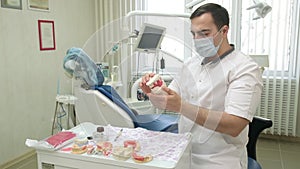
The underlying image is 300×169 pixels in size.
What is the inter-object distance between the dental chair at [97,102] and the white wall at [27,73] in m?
0.63

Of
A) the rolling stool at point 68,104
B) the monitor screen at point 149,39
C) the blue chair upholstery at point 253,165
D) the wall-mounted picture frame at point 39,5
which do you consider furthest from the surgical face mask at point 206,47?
the wall-mounted picture frame at point 39,5

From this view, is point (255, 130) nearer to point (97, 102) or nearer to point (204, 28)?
point (204, 28)

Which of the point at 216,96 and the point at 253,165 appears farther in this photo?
the point at 253,165

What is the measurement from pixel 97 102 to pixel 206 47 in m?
0.73

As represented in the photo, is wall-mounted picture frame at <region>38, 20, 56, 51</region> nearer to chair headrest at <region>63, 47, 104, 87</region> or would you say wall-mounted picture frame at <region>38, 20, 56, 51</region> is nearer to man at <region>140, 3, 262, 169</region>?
chair headrest at <region>63, 47, 104, 87</region>

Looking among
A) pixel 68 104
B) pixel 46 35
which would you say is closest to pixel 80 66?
pixel 68 104

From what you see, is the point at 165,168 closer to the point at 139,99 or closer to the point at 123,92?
the point at 139,99

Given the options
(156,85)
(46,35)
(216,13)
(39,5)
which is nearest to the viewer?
(156,85)

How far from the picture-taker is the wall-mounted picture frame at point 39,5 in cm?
271

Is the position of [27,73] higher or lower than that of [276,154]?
higher

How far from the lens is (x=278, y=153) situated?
285 centimetres

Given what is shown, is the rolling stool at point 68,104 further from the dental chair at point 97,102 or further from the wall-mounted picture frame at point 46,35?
the dental chair at point 97,102

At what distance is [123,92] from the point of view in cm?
167

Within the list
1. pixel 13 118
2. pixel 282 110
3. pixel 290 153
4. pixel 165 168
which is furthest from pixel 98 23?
pixel 165 168
